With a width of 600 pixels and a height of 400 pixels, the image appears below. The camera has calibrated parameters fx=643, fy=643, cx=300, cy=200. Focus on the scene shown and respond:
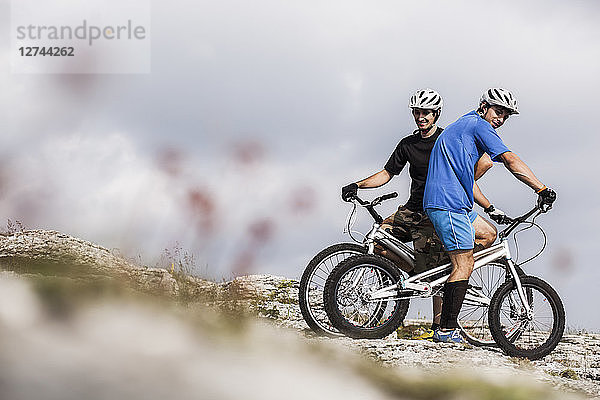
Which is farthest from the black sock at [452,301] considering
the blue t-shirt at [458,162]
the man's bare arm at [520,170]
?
the man's bare arm at [520,170]

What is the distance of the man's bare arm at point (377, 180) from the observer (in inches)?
285

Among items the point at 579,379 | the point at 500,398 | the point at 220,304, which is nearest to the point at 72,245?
the point at 220,304

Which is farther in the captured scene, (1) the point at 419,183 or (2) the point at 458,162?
(1) the point at 419,183

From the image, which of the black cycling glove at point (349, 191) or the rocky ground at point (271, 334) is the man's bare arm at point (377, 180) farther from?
the rocky ground at point (271, 334)

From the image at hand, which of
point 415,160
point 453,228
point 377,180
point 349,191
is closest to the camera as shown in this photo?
point 453,228

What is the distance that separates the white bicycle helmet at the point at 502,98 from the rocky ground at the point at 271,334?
102 inches

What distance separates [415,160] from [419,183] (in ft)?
0.86

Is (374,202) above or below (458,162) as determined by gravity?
below

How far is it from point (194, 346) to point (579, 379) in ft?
13.0

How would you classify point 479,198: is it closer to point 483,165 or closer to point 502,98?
point 483,165

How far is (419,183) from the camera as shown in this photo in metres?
7.18

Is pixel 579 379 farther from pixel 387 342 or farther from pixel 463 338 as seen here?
pixel 387 342

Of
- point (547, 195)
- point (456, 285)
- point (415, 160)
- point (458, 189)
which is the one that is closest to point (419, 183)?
point (415, 160)

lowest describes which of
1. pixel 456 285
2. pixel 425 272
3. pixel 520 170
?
pixel 456 285
